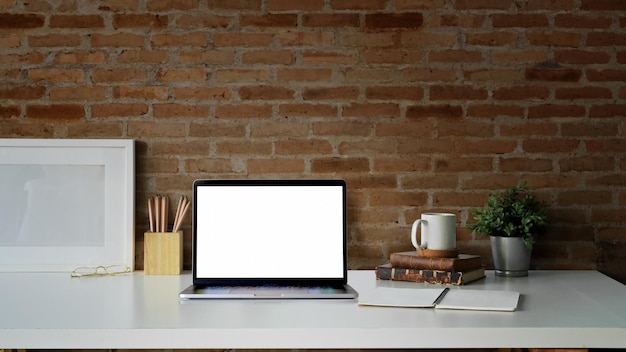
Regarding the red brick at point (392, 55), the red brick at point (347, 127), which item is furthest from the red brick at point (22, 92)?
the red brick at point (392, 55)

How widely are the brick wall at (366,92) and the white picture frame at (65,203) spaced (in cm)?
7

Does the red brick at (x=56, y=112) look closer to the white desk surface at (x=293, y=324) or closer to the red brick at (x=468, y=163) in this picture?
the white desk surface at (x=293, y=324)

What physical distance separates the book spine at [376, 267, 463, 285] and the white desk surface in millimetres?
232

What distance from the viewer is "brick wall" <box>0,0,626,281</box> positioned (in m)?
2.47

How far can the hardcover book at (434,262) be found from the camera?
7.12 feet

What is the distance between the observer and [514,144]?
8.13 ft

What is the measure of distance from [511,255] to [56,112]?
1611mm

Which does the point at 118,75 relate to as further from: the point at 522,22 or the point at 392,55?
the point at 522,22

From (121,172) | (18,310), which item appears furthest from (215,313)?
(121,172)

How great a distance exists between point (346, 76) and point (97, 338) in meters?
1.25

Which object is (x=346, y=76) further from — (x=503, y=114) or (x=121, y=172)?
(x=121, y=172)

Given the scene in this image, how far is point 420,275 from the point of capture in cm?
220

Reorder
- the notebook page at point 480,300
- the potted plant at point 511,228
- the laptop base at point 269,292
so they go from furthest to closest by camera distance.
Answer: the potted plant at point 511,228 < the laptop base at point 269,292 < the notebook page at point 480,300

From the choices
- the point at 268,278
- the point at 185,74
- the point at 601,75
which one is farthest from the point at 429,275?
the point at 185,74
